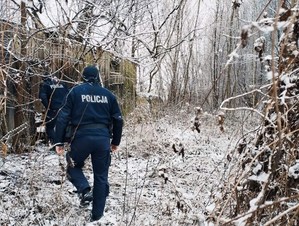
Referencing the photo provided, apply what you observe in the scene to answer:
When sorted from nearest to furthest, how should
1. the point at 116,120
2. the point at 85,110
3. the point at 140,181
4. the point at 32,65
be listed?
the point at 85,110 < the point at 116,120 < the point at 32,65 < the point at 140,181

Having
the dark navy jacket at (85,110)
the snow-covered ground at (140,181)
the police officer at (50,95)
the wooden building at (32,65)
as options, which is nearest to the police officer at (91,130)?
the dark navy jacket at (85,110)

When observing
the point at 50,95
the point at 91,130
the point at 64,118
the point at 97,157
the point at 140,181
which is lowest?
the point at 140,181

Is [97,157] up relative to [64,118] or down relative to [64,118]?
down

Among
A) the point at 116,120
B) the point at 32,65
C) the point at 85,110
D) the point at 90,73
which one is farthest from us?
the point at 32,65

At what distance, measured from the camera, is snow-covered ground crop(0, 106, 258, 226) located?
3906 millimetres

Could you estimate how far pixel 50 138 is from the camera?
8133 millimetres

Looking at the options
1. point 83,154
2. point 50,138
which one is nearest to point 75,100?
point 83,154

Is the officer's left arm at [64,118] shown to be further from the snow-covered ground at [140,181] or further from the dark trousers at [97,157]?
the snow-covered ground at [140,181]

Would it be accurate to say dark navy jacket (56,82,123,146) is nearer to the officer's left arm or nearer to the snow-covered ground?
the officer's left arm

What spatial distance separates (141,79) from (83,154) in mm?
10563

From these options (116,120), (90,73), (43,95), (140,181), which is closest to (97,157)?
(116,120)

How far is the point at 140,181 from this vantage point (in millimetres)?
6895

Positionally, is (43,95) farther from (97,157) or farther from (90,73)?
(97,157)

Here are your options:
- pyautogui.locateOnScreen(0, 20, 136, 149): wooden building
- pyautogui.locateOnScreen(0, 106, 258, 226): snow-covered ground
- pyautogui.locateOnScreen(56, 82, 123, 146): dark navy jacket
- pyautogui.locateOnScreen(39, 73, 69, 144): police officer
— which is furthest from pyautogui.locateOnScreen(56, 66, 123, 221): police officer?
pyautogui.locateOnScreen(39, 73, 69, 144): police officer
